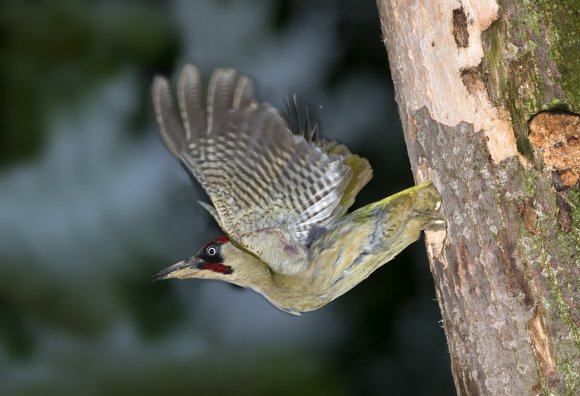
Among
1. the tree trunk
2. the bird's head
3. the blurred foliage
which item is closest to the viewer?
the tree trunk

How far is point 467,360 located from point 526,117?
0.97 m

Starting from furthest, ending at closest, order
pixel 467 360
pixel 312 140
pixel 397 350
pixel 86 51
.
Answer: pixel 397 350, pixel 86 51, pixel 312 140, pixel 467 360

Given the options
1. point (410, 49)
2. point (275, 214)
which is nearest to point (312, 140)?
point (275, 214)

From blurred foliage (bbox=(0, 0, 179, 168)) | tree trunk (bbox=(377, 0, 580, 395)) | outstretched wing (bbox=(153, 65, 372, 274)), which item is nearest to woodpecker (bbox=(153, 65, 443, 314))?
outstretched wing (bbox=(153, 65, 372, 274))

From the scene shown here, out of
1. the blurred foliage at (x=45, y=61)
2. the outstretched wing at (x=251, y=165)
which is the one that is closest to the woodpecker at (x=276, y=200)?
the outstretched wing at (x=251, y=165)

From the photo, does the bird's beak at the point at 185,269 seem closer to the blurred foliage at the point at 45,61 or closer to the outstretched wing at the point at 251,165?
the outstretched wing at the point at 251,165

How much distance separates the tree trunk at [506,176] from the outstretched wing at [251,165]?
60 centimetres

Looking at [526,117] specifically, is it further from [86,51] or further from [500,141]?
[86,51]

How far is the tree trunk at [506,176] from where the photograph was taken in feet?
9.07

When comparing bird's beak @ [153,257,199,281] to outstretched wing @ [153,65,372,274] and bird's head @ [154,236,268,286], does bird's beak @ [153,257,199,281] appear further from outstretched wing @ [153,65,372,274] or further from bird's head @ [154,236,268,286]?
outstretched wing @ [153,65,372,274]

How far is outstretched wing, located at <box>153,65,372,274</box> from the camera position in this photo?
3043 mm

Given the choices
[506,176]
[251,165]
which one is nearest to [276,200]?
[251,165]

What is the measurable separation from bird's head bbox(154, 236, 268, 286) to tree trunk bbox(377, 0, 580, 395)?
3.48 ft

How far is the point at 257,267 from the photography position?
381 cm
